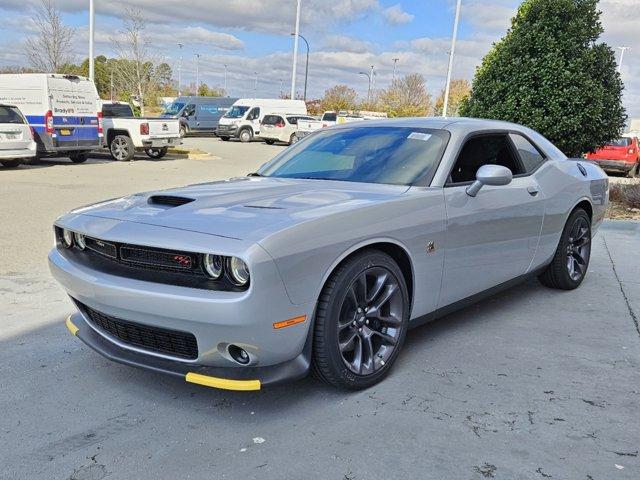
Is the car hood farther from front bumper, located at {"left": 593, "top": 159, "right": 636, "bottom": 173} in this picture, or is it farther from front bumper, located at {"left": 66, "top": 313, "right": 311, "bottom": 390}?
front bumper, located at {"left": 593, "top": 159, "right": 636, "bottom": 173}

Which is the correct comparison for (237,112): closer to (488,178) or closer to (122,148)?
(122,148)

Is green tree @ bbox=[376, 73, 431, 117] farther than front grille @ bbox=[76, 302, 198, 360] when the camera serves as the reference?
Yes

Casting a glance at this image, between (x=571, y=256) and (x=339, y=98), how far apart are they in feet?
216

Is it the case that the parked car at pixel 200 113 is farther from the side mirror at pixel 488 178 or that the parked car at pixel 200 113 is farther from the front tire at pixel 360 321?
the front tire at pixel 360 321

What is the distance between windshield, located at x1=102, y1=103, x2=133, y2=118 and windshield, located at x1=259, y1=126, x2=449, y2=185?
18.8 metres

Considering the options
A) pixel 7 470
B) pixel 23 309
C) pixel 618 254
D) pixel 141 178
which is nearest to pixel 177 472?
pixel 7 470

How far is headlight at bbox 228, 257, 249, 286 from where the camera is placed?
2648mm

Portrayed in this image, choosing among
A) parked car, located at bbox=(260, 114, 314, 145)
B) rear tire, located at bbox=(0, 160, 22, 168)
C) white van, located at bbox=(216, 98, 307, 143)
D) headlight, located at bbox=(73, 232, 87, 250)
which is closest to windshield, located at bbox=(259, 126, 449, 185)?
headlight, located at bbox=(73, 232, 87, 250)

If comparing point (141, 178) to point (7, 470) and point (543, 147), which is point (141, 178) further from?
point (7, 470)

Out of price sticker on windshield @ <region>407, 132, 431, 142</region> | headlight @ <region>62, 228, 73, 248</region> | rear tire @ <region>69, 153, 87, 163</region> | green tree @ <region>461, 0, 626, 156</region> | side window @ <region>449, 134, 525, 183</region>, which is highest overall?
green tree @ <region>461, 0, 626, 156</region>

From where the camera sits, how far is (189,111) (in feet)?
119

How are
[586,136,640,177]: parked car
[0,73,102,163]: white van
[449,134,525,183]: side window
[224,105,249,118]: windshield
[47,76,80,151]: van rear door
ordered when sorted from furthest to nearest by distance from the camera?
[224,105,249,118]: windshield, [586,136,640,177]: parked car, [47,76,80,151]: van rear door, [0,73,102,163]: white van, [449,134,525,183]: side window

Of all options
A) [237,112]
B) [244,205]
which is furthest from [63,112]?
[237,112]

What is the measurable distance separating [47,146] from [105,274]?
45.0 feet
